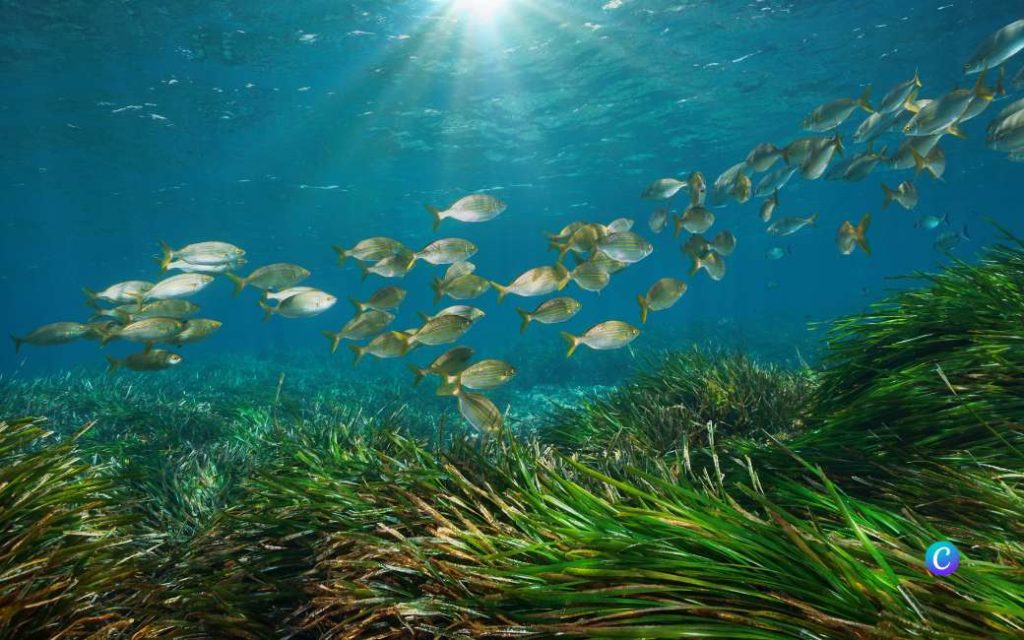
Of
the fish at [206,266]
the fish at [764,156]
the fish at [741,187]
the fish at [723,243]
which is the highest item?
the fish at [764,156]

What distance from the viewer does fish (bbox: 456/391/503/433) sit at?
4.39m

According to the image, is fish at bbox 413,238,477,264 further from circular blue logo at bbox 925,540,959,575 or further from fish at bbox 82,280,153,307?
circular blue logo at bbox 925,540,959,575

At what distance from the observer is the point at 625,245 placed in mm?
6855

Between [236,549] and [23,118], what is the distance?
3027 cm

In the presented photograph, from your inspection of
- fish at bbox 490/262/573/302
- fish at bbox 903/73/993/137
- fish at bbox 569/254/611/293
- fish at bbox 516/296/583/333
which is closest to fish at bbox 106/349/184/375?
fish at bbox 490/262/573/302

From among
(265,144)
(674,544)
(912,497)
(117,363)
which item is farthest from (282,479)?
(265,144)

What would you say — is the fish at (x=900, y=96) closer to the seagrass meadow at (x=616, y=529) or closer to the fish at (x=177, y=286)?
the seagrass meadow at (x=616, y=529)

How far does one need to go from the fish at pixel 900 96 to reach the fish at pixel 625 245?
4526 millimetres

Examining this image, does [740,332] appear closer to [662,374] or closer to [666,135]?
[666,135]

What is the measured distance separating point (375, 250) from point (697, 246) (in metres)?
5.14

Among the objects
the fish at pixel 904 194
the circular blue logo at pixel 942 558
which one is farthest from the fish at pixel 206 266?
the fish at pixel 904 194

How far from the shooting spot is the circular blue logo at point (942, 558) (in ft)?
5.50

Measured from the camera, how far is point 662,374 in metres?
7.26

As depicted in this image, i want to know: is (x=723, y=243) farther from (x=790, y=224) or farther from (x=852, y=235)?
(x=790, y=224)
